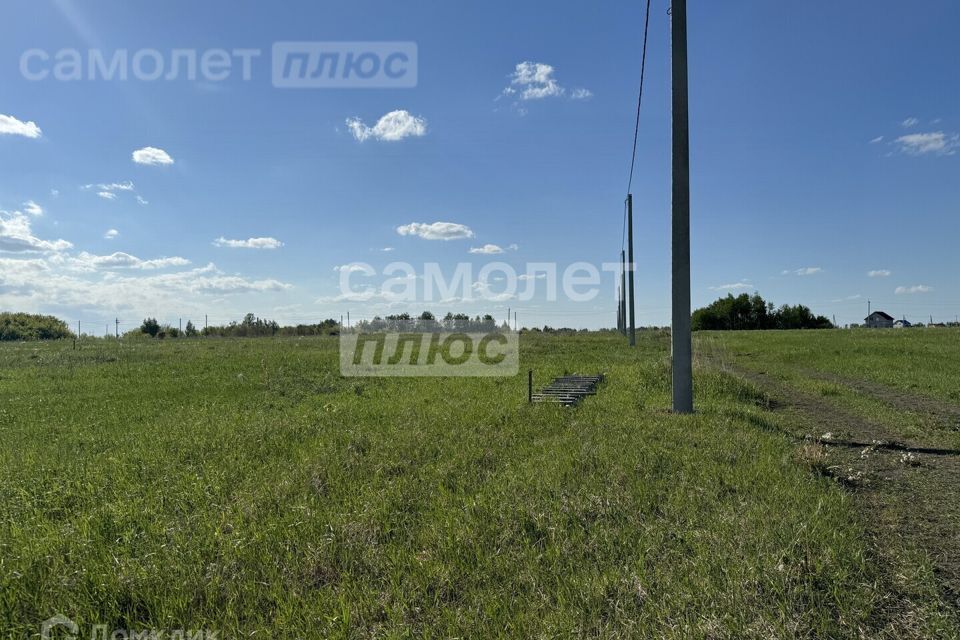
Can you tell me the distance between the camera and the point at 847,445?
20.0ft

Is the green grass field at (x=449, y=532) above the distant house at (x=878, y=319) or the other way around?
the other way around

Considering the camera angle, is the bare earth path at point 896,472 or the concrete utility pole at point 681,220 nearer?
the bare earth path at point 896,472

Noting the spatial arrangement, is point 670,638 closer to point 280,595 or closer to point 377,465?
point 280,595

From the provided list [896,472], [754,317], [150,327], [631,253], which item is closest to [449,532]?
[896,472]

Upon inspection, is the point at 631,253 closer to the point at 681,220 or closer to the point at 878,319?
the point at 681,220

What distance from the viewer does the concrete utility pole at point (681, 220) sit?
7547mm

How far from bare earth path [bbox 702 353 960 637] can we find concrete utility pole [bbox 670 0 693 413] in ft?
4.29

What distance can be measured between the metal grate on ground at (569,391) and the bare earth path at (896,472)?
321 centimetres

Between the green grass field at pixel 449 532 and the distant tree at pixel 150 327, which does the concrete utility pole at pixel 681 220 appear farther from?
the distant tree at pixel 150 327

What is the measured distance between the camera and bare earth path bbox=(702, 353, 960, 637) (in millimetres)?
3100

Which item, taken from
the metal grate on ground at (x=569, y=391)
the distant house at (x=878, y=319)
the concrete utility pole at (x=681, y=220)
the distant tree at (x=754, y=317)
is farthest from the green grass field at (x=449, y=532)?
the distant house at (x=878, y=319)

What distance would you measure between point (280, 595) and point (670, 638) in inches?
85.5

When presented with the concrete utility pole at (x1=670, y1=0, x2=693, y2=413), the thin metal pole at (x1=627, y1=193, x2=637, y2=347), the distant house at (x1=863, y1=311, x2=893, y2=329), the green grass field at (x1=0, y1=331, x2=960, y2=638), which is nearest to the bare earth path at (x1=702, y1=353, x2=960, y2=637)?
the green grass field at (x1=0, y1=331, x2=960, y2=638)

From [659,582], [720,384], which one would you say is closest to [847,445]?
[720,384]
